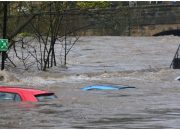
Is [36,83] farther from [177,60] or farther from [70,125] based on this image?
[70,125]

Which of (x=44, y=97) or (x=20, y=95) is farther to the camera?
(x=44, y=97)

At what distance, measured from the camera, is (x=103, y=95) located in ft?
76.0

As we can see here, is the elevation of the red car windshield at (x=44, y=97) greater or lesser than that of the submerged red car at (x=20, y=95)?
lesser

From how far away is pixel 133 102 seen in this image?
68.5 ft

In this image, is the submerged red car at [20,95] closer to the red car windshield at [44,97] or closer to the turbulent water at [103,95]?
the red car windshield at [44,97]

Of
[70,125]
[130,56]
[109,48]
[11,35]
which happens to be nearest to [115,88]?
[11,35]

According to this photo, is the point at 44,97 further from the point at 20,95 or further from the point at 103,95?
the point at 103,95

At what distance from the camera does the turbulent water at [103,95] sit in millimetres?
15000

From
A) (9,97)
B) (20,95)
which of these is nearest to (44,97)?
(20,95)

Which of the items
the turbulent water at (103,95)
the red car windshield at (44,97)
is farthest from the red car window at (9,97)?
the red car windshield at (44,97)

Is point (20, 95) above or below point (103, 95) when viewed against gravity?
above

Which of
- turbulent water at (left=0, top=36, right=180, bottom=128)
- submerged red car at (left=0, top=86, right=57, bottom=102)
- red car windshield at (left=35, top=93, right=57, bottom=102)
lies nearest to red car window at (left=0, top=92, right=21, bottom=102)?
submerged red car at (left=0, top=86, right=57, bottom=102)

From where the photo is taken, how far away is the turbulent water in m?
15.0

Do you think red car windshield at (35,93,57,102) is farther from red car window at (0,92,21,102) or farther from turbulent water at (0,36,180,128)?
red car window at (0,92,21,102)
